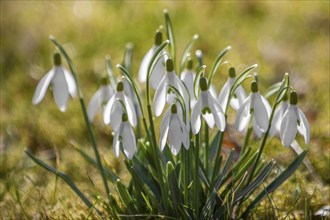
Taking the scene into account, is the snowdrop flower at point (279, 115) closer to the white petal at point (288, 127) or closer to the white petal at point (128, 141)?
the white petal at point (288, 127)

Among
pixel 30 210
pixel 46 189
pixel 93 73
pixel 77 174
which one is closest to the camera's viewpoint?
pixel 30 210

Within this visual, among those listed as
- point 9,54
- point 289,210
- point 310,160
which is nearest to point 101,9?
point 9,54

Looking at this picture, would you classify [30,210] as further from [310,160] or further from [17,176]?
[310,160]

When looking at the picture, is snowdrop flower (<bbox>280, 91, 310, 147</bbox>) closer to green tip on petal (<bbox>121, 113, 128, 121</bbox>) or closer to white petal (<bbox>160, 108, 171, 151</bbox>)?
white petal (<bbox>160, 108, 171, 151</bbox>)

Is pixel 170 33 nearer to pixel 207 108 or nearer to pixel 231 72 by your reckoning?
pixel 231 72

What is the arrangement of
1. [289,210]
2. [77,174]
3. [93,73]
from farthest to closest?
[93,73] → [77,174] → [289,210]

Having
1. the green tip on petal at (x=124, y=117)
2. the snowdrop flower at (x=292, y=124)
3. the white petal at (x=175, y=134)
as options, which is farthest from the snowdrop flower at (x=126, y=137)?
the snowdrop flower at (x=292, y=124)

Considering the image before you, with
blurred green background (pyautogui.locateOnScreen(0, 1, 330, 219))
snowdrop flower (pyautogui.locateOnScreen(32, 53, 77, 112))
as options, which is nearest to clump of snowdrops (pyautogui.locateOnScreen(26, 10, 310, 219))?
snowdrop flower (pyautogui.locateOnScreen(32, 53, 77, 112))

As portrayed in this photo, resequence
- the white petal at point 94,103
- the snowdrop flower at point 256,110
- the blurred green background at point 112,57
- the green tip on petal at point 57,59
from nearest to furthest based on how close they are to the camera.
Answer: the snowdrop flower at point 256,110
the green tip on petal at point 57,59
the white petal at point 94,103
the blurred green background at point 112,57
